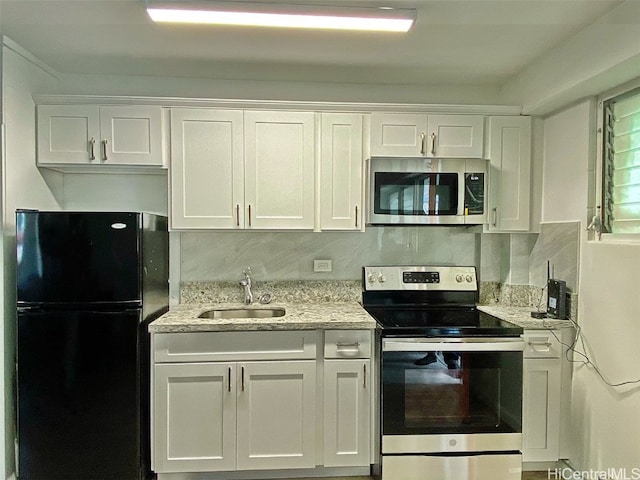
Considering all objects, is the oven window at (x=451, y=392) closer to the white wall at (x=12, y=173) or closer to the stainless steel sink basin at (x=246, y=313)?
the stainless steel sink basin at (x=246, y=313)

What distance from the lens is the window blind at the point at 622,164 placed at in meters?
2.09

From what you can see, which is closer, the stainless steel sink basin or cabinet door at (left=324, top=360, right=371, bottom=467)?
cabinet door at (left=324, top=360, right=371, bottom=467)

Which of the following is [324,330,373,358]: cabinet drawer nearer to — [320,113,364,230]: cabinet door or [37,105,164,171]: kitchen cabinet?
[320,113,364,230]: cabinet door

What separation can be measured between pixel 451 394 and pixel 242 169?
1.80m

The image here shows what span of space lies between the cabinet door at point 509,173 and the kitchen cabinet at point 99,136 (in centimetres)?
211

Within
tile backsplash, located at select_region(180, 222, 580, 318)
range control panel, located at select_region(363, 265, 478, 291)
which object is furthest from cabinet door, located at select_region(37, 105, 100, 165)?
range control panel, located at select_region(363, 265, 478, 291)

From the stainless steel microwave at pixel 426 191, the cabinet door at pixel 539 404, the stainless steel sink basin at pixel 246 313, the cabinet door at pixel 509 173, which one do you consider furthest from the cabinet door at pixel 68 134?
the cabinet door at pixel 539 404

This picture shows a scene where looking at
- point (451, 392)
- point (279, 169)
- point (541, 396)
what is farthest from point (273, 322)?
point (541, 396)

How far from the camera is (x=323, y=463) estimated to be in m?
2.34

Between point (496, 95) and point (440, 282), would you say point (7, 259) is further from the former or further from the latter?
point (496, 95)

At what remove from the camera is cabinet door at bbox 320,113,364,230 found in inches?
101

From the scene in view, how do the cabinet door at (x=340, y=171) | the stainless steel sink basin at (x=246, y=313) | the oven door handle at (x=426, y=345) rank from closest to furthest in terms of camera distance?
the oven door handle at (x=426, y=345) < the cabinet door at (x=340, y=171) < the stainless steel sink basin at (x=246, y=313)

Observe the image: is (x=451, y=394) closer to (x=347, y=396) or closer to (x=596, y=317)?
(x=347, y=396)

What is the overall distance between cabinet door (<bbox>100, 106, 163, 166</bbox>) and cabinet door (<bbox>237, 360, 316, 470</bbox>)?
1.40m
